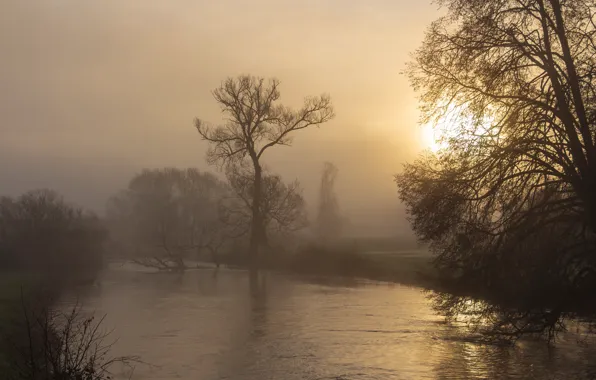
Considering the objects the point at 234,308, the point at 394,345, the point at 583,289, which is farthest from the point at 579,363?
the point at 234,308

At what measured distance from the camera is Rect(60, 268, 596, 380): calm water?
13.9m

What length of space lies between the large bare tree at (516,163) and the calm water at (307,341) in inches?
53.5

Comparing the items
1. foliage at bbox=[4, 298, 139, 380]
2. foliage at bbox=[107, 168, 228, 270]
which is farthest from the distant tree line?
foliage at bbox=[4, 298, 139, 380]

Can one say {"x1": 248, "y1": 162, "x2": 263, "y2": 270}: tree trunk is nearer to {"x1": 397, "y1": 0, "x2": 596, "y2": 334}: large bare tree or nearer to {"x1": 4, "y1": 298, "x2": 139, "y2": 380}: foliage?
{"x1": 4, "y1": 298, "x2": 139, "y2": 380}: foliage

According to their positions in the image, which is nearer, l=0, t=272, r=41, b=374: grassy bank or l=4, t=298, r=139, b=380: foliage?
l=4, t=298, r=139, b=380: foliage

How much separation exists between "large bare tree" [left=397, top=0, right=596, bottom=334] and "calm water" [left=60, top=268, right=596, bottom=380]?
1.36 metres

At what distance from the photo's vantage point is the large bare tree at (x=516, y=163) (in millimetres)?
13438

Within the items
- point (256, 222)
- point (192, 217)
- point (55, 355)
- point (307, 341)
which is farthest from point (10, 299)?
point (192, 217)

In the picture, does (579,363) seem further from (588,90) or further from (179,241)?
(179,241)

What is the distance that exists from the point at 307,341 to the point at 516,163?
25.8 feet

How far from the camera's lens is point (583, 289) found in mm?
13172

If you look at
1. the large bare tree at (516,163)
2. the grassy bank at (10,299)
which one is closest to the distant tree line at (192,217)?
the grassy bank at (10,299)

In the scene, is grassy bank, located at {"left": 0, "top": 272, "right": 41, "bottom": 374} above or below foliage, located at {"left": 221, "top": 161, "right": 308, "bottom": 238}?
below

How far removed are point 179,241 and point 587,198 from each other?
48.1 metres
